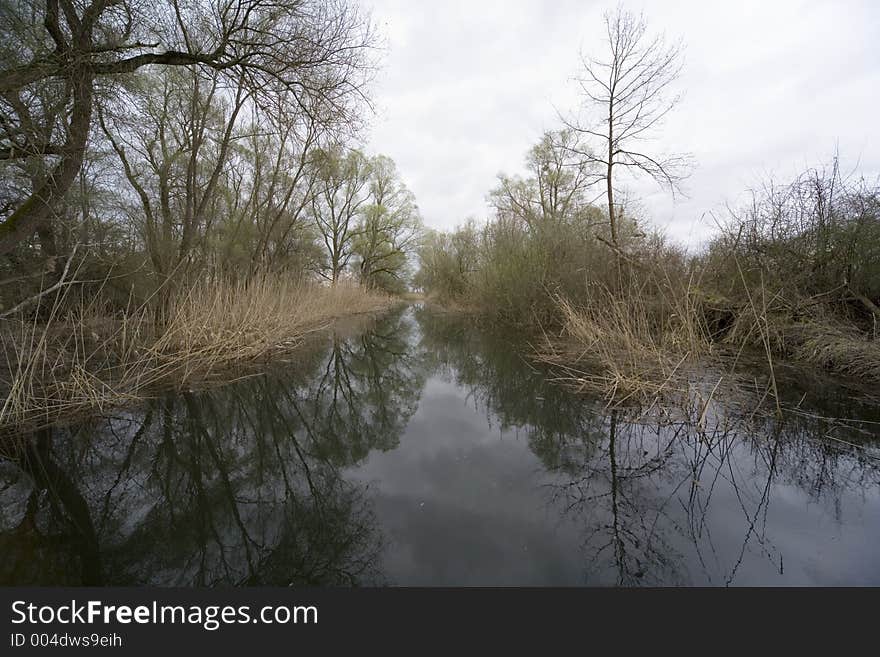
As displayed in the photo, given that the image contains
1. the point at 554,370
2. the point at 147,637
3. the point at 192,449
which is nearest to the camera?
the point at 147,637

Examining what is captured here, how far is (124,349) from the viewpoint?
173 inches

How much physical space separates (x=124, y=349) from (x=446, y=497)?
5067 mm

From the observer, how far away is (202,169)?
1041 cm

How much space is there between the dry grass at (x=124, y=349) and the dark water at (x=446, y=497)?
1.84ft

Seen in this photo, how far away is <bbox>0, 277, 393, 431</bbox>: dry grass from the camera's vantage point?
3.08 metres

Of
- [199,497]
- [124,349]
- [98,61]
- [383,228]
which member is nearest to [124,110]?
[98,61]

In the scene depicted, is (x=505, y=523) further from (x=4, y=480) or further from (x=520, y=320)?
(x=520, y=320)

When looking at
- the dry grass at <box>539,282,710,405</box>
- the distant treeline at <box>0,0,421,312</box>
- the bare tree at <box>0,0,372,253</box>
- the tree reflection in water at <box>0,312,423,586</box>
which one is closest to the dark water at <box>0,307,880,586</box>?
the tree reflection in water at <box>0,312,423,586</box>

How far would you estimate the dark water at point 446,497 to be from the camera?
149 centimetres

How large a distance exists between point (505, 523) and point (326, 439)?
188 centimetres

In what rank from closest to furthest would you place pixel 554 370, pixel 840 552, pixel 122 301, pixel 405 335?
pixel 840 552 < pixel 554 370 < pixel 122 301 < pixel 405 335

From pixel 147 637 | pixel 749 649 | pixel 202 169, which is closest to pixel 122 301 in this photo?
pixel 202 169

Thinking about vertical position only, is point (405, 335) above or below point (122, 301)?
below

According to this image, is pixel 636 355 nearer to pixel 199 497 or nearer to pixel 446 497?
pixel 446 497
